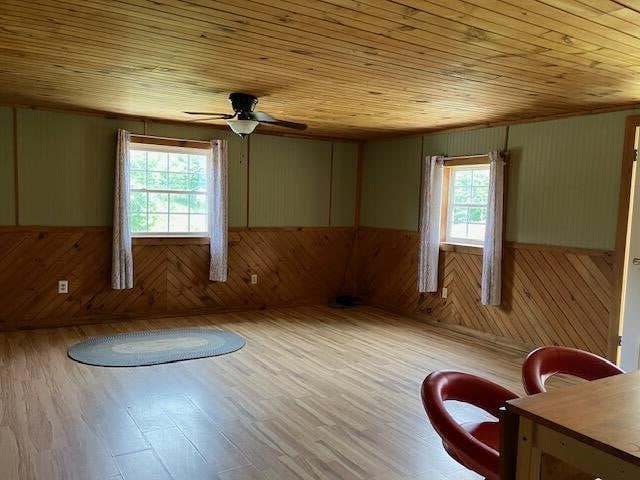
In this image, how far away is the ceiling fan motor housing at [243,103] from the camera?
429cm

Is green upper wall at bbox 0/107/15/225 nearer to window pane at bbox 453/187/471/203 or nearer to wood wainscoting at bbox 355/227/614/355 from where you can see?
wood wainscoting at bbox 355/227/614/355

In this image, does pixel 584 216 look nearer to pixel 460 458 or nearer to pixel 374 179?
pixel 374 179

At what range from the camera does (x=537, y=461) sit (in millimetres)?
1601

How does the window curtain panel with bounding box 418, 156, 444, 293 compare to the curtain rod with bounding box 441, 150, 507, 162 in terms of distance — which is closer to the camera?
the curtain rod with bounding box 441, 150, 507, 162

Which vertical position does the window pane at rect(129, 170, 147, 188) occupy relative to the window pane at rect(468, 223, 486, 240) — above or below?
above

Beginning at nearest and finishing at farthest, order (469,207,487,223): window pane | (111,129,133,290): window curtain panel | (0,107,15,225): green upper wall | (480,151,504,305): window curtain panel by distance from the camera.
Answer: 1. (0,107,15,225): green upper wall
2. (480,151,504,305): window curtain panel
3. (111,129,133,290): window curtain panel
4. (469,207,487,223): window pane

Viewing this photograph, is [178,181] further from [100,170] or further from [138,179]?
[100,170]

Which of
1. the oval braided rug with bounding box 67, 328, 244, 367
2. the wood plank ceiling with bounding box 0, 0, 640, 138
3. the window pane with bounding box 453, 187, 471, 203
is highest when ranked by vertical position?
the wood plank ceiling with bounding box 0, 0, 640, 138

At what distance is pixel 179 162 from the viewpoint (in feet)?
20.6

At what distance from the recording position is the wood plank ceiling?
245 centimetres

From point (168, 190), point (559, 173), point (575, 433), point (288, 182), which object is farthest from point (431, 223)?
point (575, 433)

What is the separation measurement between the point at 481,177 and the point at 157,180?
3.72 meters

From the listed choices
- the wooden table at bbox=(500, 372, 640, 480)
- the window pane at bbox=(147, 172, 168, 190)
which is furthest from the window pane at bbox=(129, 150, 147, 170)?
the wooden table at bbox=(500, 372, 640, 480)

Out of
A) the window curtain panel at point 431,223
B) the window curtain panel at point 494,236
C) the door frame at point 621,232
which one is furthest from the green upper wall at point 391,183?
the door frame at point 621,232
